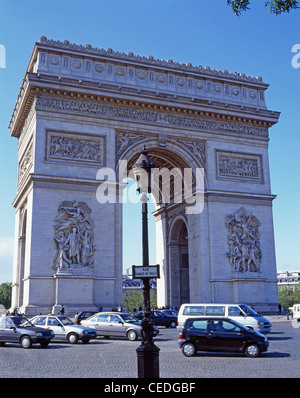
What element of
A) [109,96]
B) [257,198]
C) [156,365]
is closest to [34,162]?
[109,96]

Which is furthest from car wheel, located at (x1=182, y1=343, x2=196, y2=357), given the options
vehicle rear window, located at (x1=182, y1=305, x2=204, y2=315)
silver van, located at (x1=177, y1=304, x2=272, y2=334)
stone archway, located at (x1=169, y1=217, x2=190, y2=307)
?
stone archway, located at (x1=169, y1=217, x2=190, y2=307)

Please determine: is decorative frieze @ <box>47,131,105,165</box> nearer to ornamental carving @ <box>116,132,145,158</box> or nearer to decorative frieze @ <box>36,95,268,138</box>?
ornamental carving @ <box>116,132,145,158</box>

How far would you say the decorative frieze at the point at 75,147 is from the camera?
33.2 metres

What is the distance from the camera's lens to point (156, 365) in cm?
1020

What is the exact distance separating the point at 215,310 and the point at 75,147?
1669cm

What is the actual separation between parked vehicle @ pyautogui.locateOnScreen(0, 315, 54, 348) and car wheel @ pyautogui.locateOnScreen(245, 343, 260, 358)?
7656mm

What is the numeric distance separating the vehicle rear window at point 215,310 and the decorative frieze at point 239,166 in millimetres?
17051

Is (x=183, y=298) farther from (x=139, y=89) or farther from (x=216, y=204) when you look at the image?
(x=139, y=89)

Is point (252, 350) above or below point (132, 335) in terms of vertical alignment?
below

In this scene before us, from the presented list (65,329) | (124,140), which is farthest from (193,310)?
(124,140)

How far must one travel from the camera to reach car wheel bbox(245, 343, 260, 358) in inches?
637

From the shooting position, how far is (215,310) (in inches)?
856

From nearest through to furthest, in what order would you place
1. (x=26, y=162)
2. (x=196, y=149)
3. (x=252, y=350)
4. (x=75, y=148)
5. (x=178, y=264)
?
(x=252, y=350)
(x=75, y=148)
(x=26, y=162)
(x=196, y=149)
(x=178, y=264)

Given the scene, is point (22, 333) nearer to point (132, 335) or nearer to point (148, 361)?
point (132, 335)
